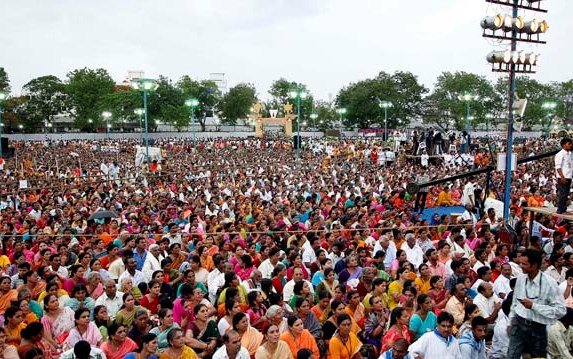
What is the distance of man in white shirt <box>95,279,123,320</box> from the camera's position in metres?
6.57

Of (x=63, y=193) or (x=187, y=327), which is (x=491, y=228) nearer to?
(x=187, y=327)

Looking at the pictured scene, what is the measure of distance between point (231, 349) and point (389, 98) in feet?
205

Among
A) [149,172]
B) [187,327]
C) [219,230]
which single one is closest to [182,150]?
[149,172]

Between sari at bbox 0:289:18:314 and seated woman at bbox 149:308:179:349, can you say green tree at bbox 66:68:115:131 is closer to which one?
sari at bbox 0:289:18:314

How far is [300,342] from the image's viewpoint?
5285 mm

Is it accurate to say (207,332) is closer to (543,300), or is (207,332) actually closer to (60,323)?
(60,323)

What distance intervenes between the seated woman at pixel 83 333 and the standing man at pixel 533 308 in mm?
4100

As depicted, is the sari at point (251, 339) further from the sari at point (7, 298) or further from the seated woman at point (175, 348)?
the sari at point (7, 298)

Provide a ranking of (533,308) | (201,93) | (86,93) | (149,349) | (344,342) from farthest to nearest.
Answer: (201,93) → (86,93) → (344,342) → (149,349) → (533,308)

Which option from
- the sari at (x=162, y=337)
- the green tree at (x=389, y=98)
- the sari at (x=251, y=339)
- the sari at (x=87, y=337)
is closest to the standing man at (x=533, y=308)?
the sari at (x=251, y=339)

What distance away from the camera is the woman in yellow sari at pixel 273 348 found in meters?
5.08

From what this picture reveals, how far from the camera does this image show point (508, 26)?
455 inches

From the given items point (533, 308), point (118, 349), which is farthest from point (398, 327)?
point (118, 349)

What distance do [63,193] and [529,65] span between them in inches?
531
